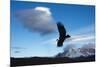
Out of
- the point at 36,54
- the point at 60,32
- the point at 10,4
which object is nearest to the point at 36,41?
the point at 36,54

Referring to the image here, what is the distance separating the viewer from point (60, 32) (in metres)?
2.21

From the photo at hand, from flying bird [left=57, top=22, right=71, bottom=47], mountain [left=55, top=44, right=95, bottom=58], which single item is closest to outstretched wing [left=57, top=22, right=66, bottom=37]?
flying bird [left=57, top=22, right=71, bottom=47]

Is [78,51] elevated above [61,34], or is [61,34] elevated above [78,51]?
[61,34]

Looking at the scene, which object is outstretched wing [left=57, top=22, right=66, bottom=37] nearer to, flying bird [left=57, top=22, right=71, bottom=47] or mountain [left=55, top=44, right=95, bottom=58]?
flying bird [left=57, top=22, right=71, bottom=47]

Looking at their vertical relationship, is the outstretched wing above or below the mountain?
above

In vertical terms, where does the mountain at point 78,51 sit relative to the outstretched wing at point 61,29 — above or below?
below

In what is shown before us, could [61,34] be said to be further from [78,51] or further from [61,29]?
[78,51]

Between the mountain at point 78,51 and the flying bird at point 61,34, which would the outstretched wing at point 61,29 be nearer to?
the flying bird at point 61,34

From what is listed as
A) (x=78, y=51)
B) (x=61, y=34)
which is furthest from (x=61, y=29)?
(x=78, y=51)

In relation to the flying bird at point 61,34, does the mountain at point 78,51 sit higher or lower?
lower

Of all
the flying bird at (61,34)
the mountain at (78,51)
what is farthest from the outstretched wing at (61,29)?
the mountain at (78,51)
